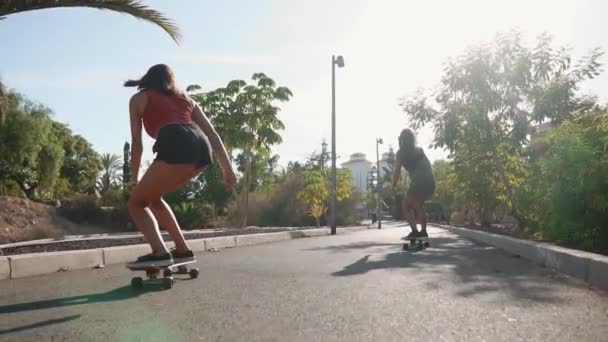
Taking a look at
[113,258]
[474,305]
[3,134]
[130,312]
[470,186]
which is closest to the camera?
[130,312]

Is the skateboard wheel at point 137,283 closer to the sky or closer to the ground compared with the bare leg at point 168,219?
closer to the ground

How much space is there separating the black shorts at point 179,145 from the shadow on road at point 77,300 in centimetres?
109

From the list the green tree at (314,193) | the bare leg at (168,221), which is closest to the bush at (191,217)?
the green tree at (314,193)

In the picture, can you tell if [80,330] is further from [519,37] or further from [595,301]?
[519,37]

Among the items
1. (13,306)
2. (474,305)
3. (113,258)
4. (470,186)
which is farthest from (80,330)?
(470,186)

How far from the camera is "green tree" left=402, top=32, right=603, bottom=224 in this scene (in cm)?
1462

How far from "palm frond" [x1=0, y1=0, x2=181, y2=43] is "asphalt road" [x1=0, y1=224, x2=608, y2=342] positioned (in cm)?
408

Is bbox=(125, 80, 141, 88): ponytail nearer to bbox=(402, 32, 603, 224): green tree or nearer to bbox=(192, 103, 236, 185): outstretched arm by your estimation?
bbox=(192, 103, 236, 185): outstretched arm

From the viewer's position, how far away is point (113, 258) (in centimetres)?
720

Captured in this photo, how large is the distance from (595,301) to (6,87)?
30.1ft

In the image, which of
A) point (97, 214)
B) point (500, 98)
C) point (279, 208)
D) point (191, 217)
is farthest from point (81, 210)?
point (500, 98)

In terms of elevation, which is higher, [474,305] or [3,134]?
[3,134]

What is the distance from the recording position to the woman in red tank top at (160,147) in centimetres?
441

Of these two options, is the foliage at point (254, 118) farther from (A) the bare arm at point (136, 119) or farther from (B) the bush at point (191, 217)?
(A) the bare arm at point (136, 119)
